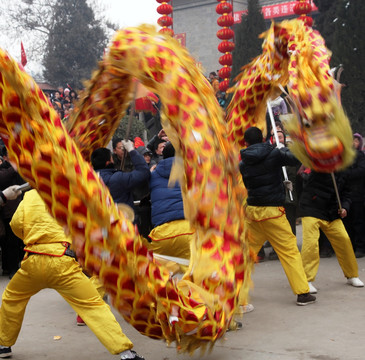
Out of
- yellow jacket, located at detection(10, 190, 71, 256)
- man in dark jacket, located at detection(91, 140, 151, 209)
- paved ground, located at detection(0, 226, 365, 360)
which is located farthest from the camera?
man in dark jacket, located at detection(91, 140, 151, 209)

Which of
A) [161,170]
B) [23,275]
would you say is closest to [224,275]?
[23,275]

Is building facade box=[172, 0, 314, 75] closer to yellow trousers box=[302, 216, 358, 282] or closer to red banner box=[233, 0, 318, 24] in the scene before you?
red banner box=[233, 0, 318, 24]

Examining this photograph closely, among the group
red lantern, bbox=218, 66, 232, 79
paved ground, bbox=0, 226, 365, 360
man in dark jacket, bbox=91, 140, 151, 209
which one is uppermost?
red lantern, bbox=218, 66, 232, 79

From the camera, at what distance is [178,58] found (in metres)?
2.15

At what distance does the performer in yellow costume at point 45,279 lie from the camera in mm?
4395

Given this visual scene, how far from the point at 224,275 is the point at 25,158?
0.69 metres

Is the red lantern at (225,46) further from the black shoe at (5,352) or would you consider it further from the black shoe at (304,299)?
the black shoe at (5,352)

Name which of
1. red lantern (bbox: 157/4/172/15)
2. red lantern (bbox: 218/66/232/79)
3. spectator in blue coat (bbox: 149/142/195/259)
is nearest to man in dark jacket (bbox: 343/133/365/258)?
spectator in blue coat (bbox: 149/142/195/259)

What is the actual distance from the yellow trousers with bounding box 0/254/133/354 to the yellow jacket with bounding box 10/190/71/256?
65 millimetres

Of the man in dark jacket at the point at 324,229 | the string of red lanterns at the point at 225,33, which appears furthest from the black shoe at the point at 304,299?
the string of red lanterns at the point at 225,33

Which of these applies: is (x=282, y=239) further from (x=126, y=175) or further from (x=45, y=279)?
(x=45, y=279)

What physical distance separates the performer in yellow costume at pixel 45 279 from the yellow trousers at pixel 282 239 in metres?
1.83

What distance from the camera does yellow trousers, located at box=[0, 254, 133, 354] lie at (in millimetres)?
4328

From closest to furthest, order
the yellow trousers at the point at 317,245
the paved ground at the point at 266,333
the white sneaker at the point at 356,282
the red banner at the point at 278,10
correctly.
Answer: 1. the paved ground at the point at 266,333
2. the yellow trousers at the point at 317,245
3. the white sneaker at the point at 356,282
4. the red banner at the point at 278,10
